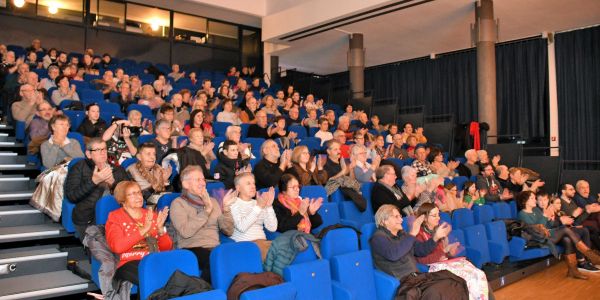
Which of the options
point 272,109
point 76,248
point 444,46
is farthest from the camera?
point 444,46

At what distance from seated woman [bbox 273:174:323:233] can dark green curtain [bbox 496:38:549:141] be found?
6.84 meters

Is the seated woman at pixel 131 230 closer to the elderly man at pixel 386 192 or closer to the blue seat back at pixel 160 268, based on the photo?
the blue seat back at pixel 160 268

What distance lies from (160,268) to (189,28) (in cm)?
896

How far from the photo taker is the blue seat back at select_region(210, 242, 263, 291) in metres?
2.28


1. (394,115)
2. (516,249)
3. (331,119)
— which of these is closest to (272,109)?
(331,119)

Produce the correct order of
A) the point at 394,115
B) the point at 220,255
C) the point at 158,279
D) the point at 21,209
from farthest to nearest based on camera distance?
the point at 394,115 → the point at 21,209 → the point at 220,255 → the point at 158,279

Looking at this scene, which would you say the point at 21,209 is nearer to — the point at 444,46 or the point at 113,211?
the point at 113,211

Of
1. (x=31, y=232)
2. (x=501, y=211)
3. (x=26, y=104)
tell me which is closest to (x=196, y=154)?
(x=31, y=232)

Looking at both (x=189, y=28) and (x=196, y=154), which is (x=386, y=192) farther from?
(x=189, y=28)

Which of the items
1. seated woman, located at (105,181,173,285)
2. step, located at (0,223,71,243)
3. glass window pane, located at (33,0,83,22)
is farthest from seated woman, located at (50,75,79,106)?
glass window pane, located at (33,0,83,22)

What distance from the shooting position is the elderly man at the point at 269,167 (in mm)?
3772

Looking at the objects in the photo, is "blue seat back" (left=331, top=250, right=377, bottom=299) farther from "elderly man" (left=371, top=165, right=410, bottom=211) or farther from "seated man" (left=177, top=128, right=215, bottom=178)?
"seated man" (left=177, top=128, right=215, bottom=178)

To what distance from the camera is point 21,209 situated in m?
3.42

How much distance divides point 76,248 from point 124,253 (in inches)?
29.4
